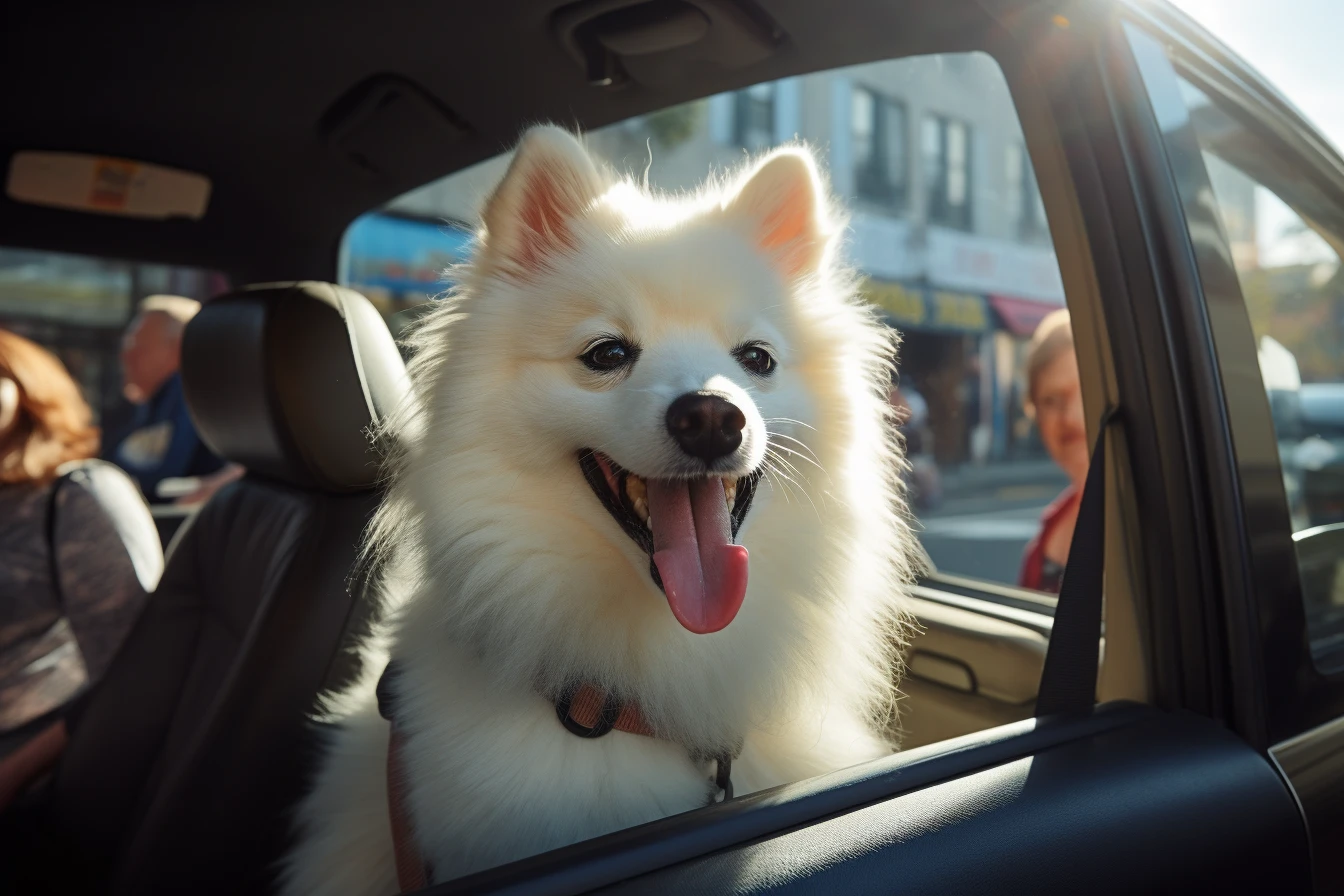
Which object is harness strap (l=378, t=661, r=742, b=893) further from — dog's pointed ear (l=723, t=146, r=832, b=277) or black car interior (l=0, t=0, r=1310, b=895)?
dog's pointed ear (l=723, t=146, r=832, b=277)

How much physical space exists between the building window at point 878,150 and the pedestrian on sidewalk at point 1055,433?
715cm

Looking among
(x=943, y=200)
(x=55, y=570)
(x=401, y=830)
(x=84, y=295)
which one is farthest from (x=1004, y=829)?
(x=943, y=200)

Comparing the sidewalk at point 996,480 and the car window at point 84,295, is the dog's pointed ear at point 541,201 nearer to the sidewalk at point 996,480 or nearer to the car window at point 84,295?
the car window at point 84,295

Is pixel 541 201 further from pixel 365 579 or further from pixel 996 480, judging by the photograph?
pixel 996 480

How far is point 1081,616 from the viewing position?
1407 millimetres

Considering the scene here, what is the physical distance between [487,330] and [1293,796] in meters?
1.46

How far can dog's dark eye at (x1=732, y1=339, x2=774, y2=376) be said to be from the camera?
1723 mm

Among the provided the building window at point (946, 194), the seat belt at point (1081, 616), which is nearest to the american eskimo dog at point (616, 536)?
the seat belt at point (1081, 616)

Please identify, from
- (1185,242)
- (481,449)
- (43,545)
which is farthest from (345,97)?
(1185,242)

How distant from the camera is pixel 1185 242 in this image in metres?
1.42

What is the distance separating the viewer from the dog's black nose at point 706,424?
1.41 meters

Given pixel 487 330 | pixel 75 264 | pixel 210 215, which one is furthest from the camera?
pixel 75 264

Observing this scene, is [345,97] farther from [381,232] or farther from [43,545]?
[381,232]

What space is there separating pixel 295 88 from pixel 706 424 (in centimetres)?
171
